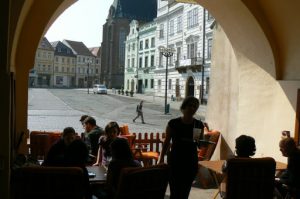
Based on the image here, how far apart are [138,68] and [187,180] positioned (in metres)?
68.4

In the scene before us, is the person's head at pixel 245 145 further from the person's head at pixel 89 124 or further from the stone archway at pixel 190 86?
the stone archway at pixel 190 86

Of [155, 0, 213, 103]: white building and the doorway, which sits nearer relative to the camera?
[155, 0, 213, 103]: white building

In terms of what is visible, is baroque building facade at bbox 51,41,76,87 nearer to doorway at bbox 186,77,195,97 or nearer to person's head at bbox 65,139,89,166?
doorway at bbox 186,77,195,97

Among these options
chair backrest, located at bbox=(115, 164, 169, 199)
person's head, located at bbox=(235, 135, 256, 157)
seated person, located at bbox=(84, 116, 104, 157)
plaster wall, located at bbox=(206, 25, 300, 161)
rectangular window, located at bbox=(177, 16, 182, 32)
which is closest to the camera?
chair backrest, located at bbox=(115, 164, 169, 199)

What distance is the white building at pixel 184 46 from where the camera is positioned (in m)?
45.2

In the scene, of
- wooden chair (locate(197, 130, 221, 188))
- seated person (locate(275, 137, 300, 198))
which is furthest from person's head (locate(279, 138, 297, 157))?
wooden chair (locate(197, 130, 221, 188))

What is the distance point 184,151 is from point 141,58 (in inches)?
2635

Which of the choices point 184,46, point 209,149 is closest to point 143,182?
point 209,149

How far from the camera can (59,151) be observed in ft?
18.1

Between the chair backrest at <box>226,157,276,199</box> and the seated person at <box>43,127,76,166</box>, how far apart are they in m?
1.93

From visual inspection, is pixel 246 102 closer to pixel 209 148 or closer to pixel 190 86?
pixel 209 148

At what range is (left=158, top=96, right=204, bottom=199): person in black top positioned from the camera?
4980 mm

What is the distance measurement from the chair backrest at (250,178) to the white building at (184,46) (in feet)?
121

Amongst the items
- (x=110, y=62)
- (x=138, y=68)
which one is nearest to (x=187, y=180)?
(x=138, y=68)
